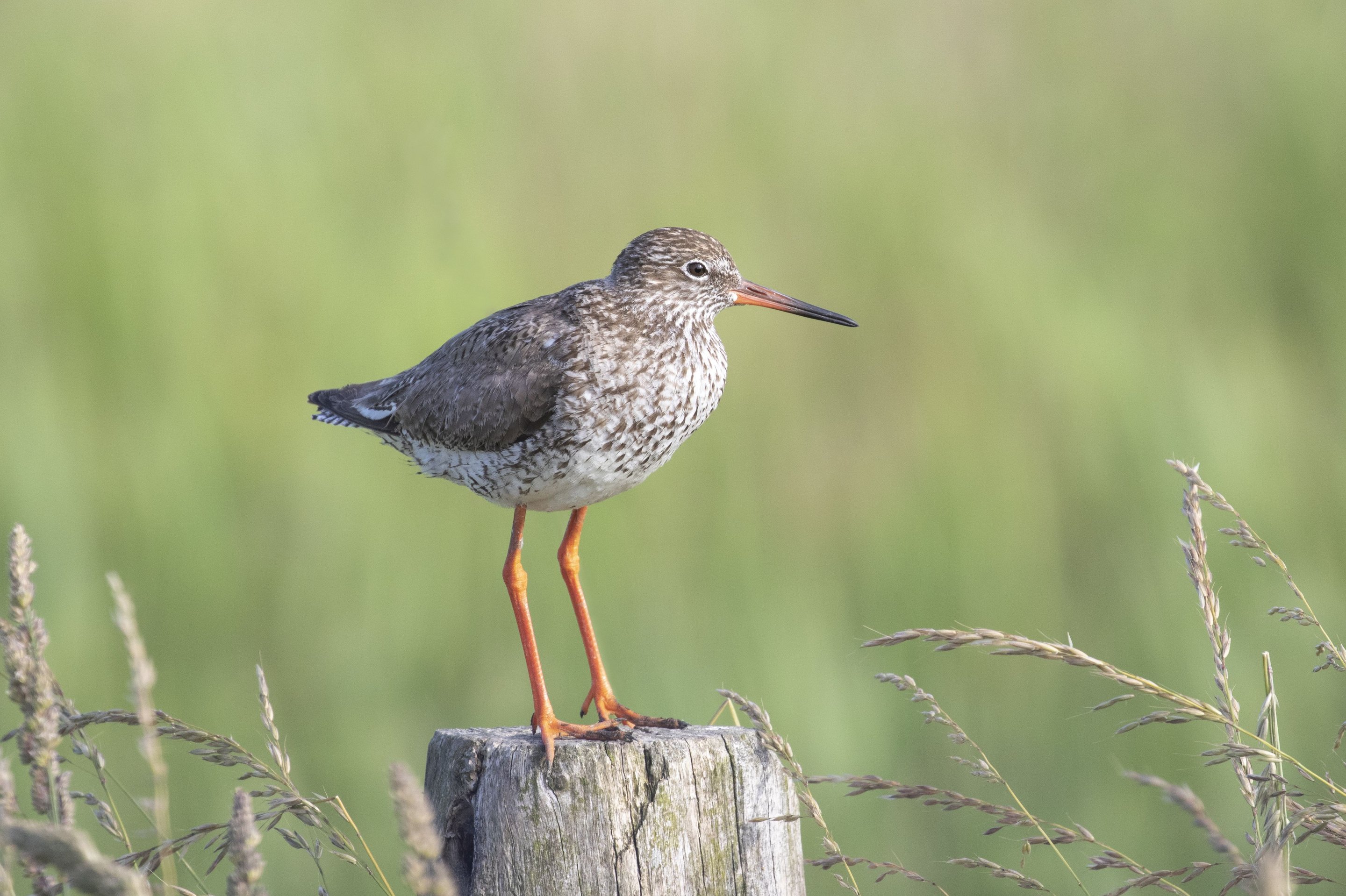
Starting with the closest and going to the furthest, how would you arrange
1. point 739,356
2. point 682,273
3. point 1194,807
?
point 1194,807 → point 682,273 → point 739,356

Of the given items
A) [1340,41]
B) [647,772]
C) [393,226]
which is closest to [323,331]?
[393,226]

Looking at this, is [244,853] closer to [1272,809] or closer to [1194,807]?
[1194,807]

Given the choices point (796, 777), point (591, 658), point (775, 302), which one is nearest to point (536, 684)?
point (591, 658)

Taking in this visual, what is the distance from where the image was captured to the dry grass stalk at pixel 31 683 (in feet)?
6.34

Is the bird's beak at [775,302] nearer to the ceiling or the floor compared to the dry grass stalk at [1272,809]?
nearer to the ceiling

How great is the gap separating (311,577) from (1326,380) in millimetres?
5266

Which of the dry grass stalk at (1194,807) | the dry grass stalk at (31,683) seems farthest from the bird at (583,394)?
the dry grass stalk at (1194,807)

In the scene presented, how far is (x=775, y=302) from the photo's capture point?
12.9 feet

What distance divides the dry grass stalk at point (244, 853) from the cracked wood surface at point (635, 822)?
0.97 meters

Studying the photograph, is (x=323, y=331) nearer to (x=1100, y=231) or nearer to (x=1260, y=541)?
(x=1100, y=231)

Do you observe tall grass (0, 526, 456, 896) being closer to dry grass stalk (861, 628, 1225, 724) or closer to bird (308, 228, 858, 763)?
bird (308, 228, 858, 763)

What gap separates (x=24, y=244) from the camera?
5887 mm

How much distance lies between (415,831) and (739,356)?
15.9 ft

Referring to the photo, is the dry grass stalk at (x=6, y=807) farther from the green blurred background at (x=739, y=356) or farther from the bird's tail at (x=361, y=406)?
the green blurred background at (x=739, y=356)
